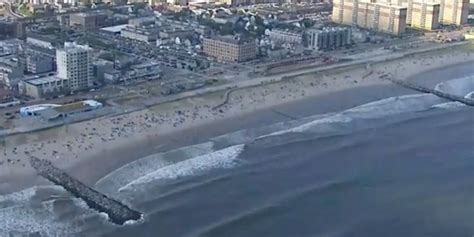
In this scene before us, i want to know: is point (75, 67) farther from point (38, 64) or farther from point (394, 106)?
point (394, 106)

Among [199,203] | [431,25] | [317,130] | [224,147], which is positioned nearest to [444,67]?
[431,25]

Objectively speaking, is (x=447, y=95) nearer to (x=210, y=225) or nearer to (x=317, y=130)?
(x=317, y=130)

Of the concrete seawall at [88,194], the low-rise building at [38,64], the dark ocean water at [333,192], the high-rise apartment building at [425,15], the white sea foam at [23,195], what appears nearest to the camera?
the concrete seawall at [88,194]

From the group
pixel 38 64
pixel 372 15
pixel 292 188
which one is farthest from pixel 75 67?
pixel 372 15

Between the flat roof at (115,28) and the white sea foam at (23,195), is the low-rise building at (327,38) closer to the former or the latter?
the flat roof at (115,28)

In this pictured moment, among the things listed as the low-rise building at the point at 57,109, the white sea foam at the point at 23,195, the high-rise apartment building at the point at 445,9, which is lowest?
the white sea foam at the point at 23,195

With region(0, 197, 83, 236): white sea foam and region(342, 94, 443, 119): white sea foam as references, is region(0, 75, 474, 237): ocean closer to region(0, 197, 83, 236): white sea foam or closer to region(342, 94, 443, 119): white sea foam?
region(0, 197, 83, 236): white sea foam

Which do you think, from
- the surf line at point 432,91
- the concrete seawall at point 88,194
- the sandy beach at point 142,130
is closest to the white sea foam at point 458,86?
the surf line at point 432,91
